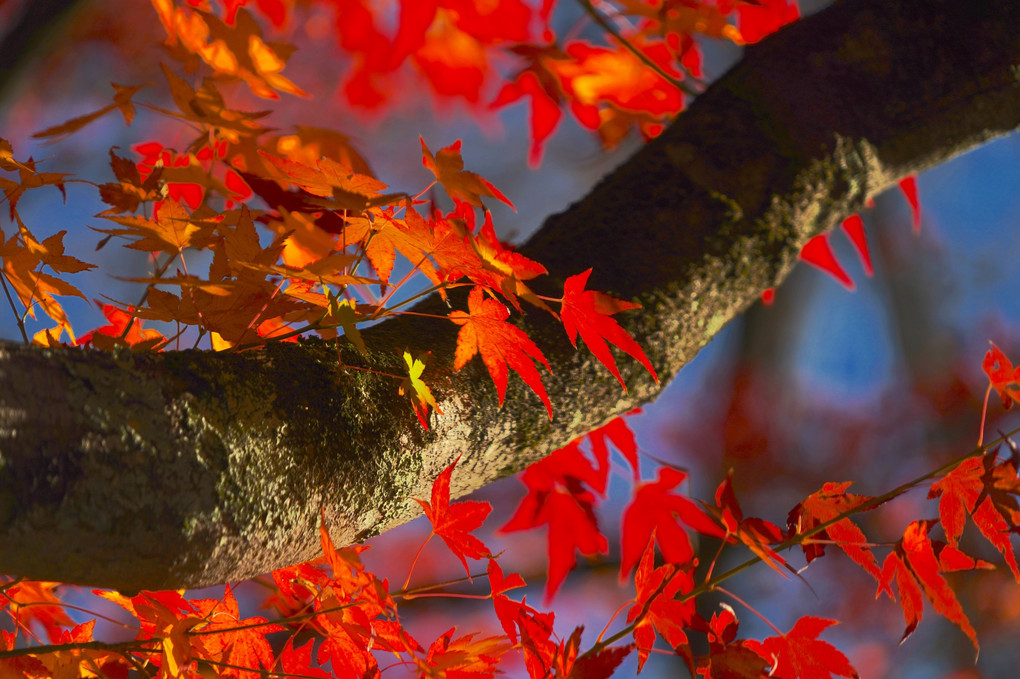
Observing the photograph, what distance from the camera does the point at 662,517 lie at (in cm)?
106

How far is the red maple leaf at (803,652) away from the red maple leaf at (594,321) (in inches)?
11.7

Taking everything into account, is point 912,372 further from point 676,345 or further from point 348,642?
point 348,642

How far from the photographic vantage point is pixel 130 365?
40 cm

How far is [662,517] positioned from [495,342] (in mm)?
660

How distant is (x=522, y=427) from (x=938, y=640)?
3761 mm

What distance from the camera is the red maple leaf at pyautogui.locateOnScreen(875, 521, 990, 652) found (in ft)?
1.96

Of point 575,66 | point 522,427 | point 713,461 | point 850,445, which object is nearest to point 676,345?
point 522,427

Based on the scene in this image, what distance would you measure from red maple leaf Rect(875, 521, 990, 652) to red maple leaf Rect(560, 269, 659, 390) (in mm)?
306

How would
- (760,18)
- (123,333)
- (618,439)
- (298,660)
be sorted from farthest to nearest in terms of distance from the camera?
(760,18) < (618,439) < (298,660) < (123,333)

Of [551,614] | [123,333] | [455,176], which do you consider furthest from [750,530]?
[123,333]

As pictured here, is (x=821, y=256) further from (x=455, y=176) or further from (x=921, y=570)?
(x=455, y=176)

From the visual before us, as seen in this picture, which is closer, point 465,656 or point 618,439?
point 465,656

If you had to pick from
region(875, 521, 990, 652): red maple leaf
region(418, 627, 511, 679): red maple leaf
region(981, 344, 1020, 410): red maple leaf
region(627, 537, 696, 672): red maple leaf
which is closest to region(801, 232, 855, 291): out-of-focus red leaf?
region(981, 344, 1020, 410): red maple leaf

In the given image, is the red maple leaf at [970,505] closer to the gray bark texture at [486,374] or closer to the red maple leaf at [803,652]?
the red maple leaf at [803,652]
